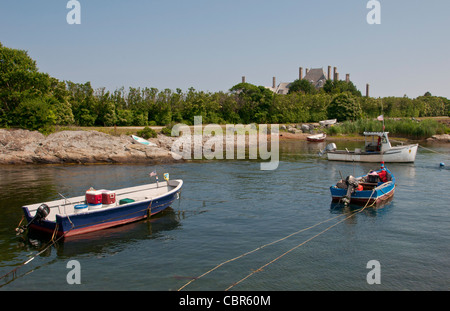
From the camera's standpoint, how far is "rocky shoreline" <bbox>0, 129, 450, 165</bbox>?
41781 millimetres

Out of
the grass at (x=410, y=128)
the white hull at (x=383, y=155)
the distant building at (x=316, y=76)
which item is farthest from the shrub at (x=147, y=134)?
the distant building at (x=316, y=76)

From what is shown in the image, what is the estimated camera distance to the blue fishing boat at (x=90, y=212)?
17922 millimetres

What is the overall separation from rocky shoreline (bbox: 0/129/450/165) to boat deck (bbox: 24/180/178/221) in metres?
19.2

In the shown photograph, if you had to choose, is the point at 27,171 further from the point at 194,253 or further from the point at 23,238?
the point at 194,253

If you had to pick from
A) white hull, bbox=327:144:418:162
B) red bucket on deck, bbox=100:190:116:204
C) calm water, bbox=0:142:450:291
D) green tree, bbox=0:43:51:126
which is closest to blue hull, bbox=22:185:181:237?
calm water, bbox=0:142:450:291

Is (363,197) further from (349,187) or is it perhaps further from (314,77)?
(314,77)

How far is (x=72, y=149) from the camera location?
1689 inches

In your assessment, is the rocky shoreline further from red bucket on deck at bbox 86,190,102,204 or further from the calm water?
red bucket on deck at bbox 86,190,102,204

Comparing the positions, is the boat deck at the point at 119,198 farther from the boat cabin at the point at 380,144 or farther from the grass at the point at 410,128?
the grass at the point at 410,128

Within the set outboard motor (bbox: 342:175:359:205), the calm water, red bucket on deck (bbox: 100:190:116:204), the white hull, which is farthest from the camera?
the white hull

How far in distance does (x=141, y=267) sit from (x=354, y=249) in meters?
9.71

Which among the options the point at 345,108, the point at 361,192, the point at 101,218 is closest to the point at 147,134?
the point at 101,218

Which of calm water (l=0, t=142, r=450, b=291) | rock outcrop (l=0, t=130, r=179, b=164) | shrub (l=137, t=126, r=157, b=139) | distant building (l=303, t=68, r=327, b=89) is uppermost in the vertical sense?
distant building (l=303, t=68, r=327, b=89)

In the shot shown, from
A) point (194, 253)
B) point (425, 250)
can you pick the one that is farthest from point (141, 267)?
point (425, 250)
